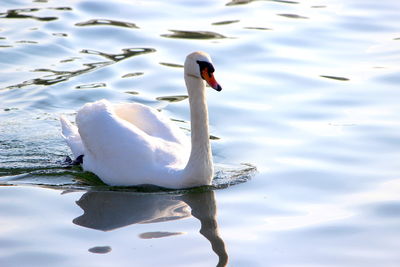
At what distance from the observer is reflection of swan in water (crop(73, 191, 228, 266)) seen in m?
9.16

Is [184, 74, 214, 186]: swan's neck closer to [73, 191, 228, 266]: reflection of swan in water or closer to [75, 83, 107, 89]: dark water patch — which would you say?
[73, 191, 228, 266]: reflection of swan in water

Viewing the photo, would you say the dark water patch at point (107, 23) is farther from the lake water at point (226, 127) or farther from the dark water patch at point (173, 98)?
the dark water patch at point (173, 98)

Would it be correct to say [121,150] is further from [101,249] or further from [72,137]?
[101,249]

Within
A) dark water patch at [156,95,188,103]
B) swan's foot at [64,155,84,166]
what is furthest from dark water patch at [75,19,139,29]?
swan's foot at [64,155,84,166]

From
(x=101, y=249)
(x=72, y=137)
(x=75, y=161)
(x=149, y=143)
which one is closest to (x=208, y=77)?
(x=149, y=143)

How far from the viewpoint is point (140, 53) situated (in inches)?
595

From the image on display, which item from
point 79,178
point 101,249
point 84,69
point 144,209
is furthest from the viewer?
point 84,69

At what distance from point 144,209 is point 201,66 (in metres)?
1.53

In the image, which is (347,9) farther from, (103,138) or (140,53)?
(103,138)

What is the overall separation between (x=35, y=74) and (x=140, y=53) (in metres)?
1.84

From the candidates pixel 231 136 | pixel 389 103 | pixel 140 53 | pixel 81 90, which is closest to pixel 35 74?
pixel 81 90

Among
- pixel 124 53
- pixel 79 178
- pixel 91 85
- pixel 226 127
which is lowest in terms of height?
pixel 79 178

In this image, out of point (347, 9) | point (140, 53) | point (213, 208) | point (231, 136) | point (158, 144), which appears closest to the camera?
point (213, 208)

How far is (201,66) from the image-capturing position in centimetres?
970
